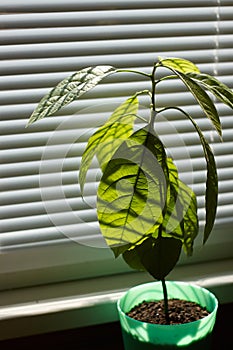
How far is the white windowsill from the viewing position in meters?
1.19

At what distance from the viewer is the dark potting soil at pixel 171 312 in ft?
3.58

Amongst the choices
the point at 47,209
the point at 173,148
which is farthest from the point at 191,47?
the point at 47,209

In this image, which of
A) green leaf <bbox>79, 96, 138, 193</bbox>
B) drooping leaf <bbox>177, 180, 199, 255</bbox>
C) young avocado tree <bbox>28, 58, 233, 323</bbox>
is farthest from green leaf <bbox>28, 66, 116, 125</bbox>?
drooping leaf <bbox>177, 180, 199, 255</bbox>

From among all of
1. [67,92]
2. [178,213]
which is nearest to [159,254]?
[178,213]

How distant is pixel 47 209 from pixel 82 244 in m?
0.12

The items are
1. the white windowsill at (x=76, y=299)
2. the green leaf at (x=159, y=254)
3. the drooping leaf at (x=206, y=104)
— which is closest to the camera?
the drooping leaf at (x=206, y=104)

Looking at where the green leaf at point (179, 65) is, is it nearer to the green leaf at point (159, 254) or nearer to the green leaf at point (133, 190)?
the green leaf at point (133, 190)

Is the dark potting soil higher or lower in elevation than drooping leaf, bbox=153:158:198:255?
lower

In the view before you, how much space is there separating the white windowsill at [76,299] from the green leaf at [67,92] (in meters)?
0.47

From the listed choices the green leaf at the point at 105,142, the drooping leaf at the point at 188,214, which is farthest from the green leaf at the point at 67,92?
the drooping leaf at the point at 188,214

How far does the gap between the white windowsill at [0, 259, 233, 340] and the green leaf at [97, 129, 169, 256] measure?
0.30 metres

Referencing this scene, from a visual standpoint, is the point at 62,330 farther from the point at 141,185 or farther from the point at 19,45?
the point at 19,45

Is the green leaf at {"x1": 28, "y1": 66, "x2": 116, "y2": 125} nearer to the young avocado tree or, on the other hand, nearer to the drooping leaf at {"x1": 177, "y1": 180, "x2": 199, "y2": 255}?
the young avocado tree

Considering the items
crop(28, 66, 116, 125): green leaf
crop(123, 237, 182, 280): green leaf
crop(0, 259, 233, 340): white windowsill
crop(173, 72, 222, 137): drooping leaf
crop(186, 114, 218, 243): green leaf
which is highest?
crop(28, 66, 116, 125): green leaf
